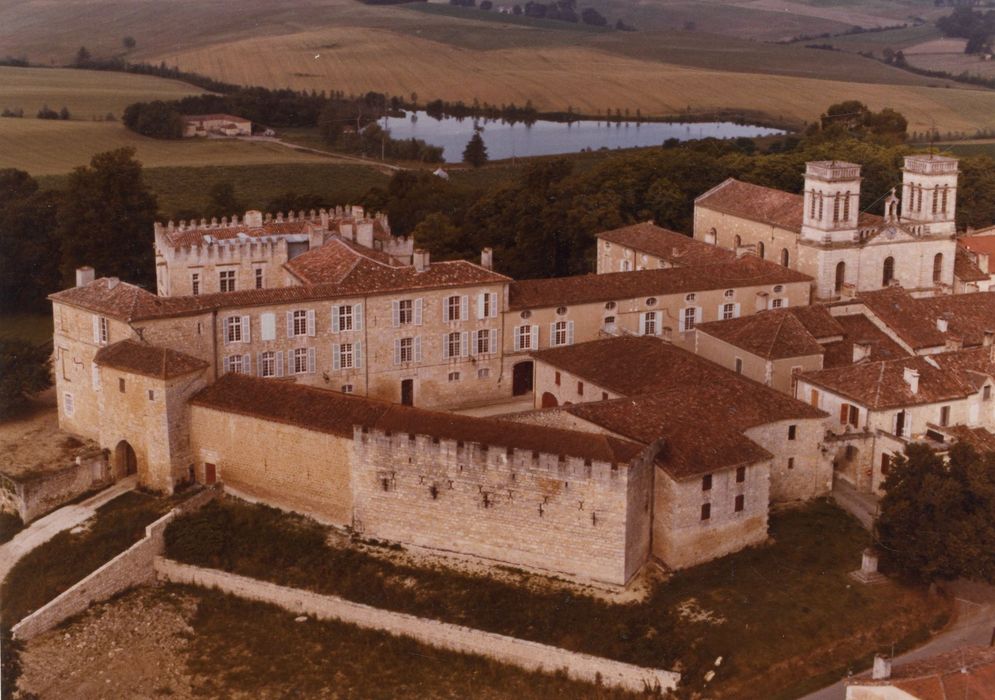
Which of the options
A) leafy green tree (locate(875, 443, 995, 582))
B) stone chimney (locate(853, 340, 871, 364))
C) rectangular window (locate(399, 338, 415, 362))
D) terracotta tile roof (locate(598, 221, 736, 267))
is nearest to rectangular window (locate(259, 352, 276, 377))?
rectangular window (locate(399, 338, 415, 362))

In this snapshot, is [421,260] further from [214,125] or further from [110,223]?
[214,125]

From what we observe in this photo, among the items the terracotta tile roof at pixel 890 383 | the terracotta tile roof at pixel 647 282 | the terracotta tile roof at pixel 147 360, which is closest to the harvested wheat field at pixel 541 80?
the terracotta tile roof at pixel 647 282

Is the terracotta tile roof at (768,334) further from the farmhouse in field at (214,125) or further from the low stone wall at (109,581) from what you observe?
the farmhouse in field at (214,125)

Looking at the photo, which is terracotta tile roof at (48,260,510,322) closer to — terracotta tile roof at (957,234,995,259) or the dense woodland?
the dense woodland

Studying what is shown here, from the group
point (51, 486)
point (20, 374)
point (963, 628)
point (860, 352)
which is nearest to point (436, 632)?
point (963, 628)

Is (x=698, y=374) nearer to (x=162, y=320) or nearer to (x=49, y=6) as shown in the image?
(x=162, y=320)

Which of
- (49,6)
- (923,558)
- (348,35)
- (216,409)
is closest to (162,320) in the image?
(216,409)
